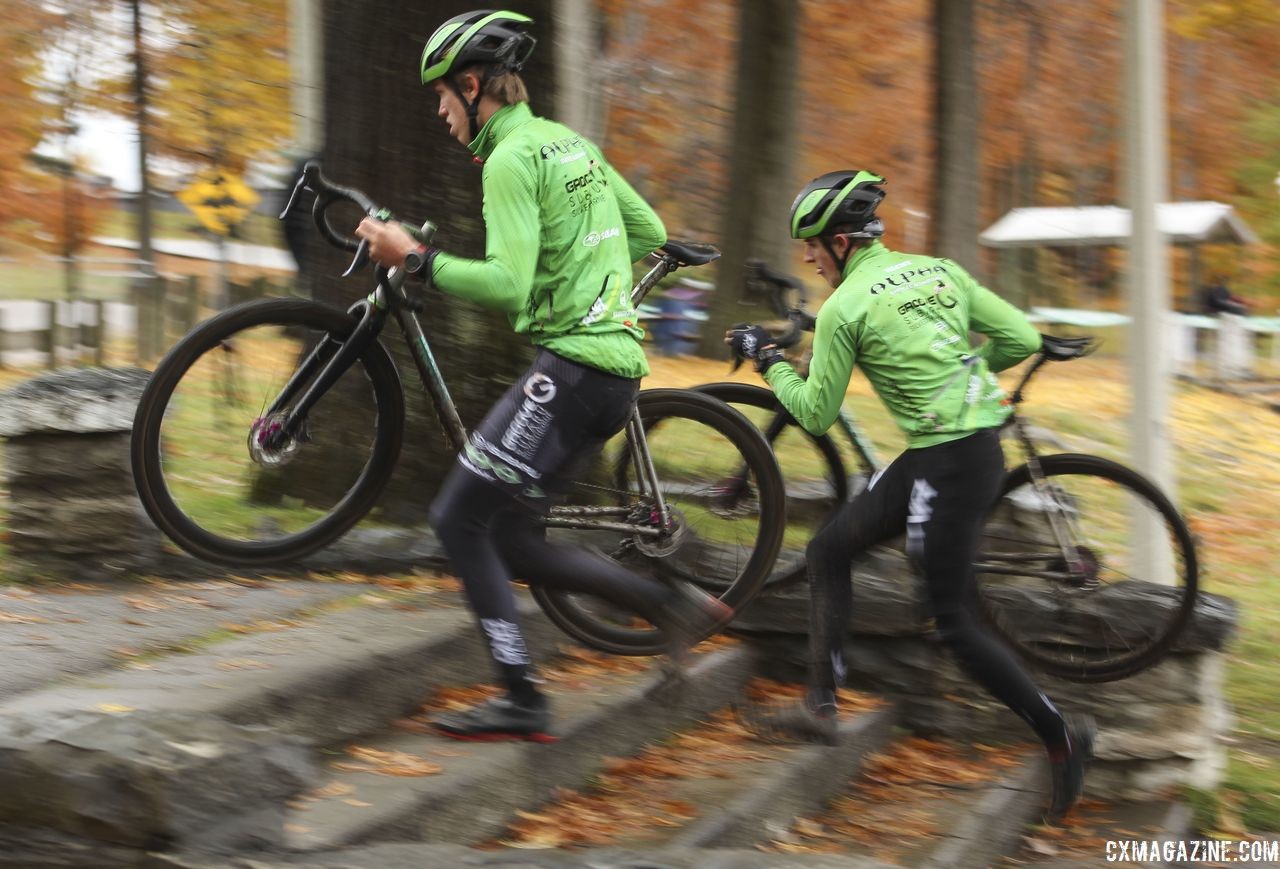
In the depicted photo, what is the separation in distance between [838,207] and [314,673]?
221 centimetres

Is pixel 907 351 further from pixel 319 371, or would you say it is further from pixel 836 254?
pixel 319 371

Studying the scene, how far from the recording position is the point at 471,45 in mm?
4188

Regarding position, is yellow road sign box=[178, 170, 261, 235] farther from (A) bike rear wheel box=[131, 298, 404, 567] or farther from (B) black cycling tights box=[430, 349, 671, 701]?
(B) black cycling tights box=[430, 349, 671, 701]

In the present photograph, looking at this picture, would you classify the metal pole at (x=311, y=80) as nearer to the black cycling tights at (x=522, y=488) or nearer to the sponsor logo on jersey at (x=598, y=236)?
the sponsor logo on jersey at (x=598, y=236)

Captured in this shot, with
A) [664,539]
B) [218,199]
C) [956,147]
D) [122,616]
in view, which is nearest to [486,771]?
[664,539]

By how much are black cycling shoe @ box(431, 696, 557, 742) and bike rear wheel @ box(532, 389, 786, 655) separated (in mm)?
790

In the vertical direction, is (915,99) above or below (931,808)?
above

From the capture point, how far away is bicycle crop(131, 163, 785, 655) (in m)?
4.82

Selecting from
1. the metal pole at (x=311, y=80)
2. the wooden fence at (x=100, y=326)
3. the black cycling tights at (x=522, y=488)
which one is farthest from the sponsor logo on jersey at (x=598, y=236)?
the wooden fence at (x=100, y=326)

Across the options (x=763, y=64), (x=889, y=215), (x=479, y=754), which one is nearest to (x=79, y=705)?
(x=479, y=754)

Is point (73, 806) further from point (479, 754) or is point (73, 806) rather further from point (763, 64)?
point (763, 64)

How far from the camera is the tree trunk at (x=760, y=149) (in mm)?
14172

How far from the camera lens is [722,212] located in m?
15.3

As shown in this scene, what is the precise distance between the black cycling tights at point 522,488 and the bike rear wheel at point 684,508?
63cm
